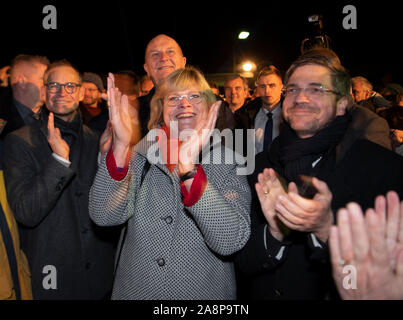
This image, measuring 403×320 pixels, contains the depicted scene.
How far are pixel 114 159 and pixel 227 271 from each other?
0.83 metres

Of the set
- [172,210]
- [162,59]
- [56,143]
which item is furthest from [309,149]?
[162,59]

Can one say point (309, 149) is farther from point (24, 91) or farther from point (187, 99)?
point (24, 91)

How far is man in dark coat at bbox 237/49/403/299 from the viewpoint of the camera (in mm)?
1275

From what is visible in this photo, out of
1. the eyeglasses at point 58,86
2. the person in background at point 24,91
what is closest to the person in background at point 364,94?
the eyeglasses at point 58,86

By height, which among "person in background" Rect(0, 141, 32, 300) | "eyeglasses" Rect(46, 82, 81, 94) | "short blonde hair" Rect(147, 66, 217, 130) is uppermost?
"eyeglasses" Rect(46, 82, 81, 94)

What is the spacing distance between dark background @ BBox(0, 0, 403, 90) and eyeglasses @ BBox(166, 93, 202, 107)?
2.40 meters

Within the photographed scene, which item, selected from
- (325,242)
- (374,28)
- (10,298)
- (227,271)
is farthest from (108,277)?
(374,28)

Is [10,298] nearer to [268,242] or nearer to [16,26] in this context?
[268,242]

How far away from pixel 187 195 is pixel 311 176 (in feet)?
2.18

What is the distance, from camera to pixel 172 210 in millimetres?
1463

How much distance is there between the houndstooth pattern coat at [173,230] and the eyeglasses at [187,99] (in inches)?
15.6

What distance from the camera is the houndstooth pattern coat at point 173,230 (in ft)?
4.37

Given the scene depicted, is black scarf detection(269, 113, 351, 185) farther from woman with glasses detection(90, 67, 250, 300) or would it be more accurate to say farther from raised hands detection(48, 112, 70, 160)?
raised hands detection(48, 112, 70, 160)

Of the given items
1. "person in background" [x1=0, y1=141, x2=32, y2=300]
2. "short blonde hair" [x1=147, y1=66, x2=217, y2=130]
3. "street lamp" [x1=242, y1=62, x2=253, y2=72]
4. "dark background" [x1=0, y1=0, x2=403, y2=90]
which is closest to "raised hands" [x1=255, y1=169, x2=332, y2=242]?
"short blonde hair" [x1=147, y1=66, x2=217, y2=130]
